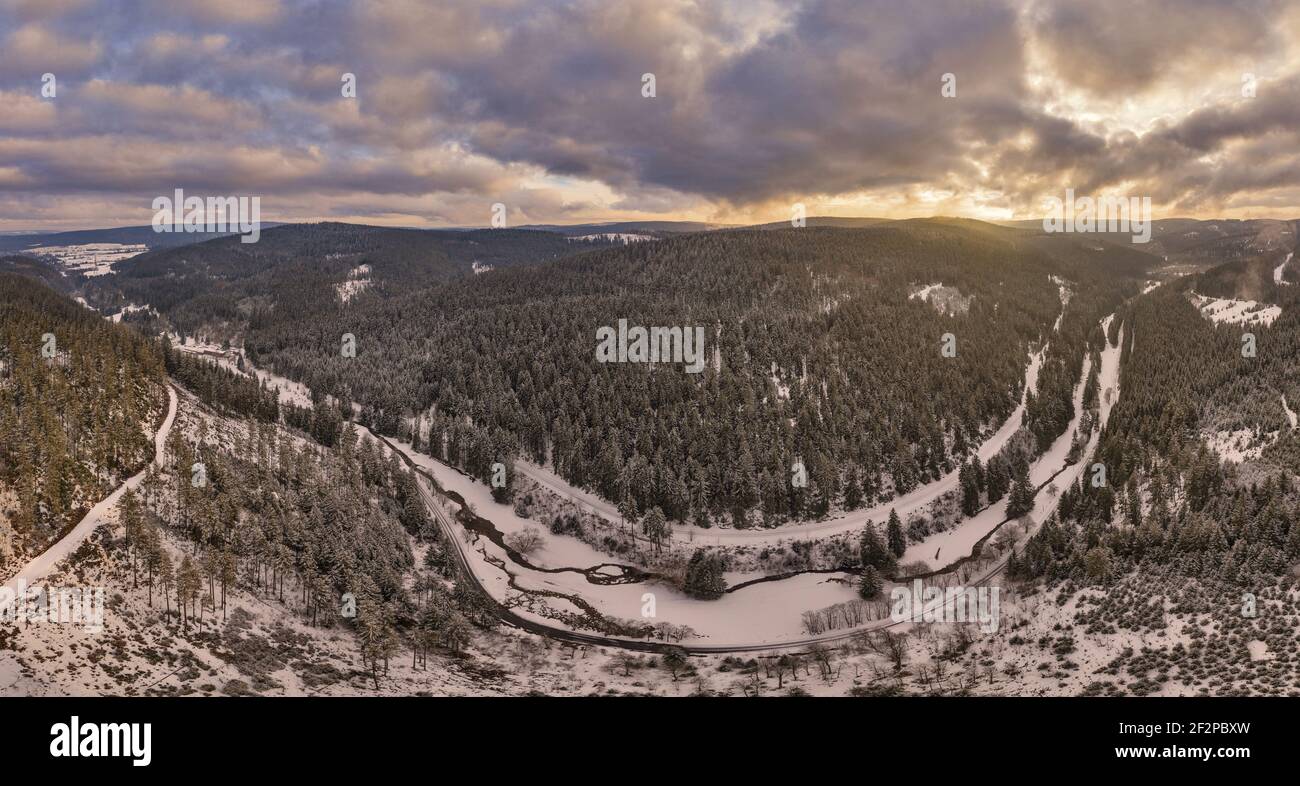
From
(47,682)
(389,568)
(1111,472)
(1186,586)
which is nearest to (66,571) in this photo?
(47,682)

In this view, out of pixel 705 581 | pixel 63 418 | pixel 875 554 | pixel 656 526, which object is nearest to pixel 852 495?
pixel 875 554

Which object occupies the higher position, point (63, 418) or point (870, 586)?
point (63, 418)

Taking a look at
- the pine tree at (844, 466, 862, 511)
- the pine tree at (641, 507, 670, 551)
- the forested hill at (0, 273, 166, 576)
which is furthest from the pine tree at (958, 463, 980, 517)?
the forested hill at (0, 273, 166, 576)

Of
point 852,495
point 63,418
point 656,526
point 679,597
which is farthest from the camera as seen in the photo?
point 852,495

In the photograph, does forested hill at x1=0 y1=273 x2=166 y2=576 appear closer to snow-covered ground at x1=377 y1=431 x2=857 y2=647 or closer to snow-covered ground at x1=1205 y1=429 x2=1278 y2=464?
snow-covered ground at x1=377 y1=431 x2=857 y2=647

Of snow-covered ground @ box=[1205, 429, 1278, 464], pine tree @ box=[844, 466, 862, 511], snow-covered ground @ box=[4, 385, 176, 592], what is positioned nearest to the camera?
snow-covered ground @ box=[4, 385, 176, 592]

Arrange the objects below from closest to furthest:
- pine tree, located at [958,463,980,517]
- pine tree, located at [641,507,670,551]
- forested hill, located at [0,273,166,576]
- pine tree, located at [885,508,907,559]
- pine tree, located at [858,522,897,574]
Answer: forested hill, located at [0,273,166,576] → pine tree, located at [858,522,897,574] → pine tree, located at [885,508,907,559] → pine tree, located at [641,507,670,551] → pine tree, located at [958,463,980,517]

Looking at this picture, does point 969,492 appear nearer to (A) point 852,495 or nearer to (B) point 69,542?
(A) point 852,495

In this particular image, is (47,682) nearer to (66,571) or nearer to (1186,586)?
(66,571)
